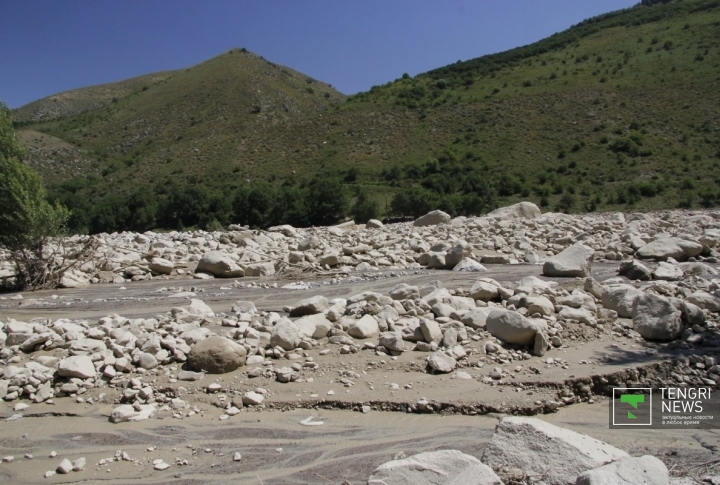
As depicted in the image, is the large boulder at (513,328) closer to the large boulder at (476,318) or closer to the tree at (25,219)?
the large boulder at (476,318)

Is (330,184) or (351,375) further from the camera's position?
(330,184)

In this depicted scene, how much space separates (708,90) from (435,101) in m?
24.7

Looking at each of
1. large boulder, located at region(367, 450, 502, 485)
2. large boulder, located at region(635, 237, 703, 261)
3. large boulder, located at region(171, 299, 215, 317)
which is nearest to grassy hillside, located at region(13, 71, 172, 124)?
large boulder, located at region(635, 237, 703, 261)

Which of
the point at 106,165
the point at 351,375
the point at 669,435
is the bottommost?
the point at 669,435

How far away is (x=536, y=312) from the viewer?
6859mm

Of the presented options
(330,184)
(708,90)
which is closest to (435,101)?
(708,90)

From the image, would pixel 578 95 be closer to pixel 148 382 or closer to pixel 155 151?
pixel 155 151

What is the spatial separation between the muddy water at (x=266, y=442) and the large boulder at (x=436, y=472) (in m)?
0.65

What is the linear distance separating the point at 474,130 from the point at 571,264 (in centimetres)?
3971

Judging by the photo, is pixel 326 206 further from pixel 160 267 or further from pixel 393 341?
pixel 393 341

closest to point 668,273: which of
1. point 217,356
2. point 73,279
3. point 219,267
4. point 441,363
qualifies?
point 441,363

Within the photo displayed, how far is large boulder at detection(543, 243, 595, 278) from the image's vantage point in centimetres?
1036

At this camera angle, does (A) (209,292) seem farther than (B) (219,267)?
No
